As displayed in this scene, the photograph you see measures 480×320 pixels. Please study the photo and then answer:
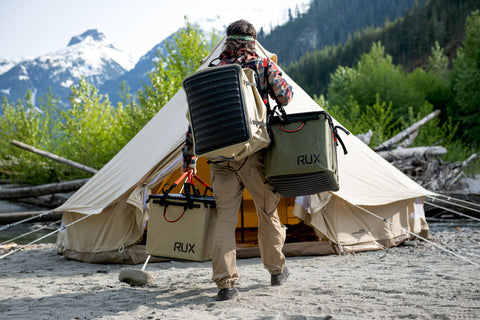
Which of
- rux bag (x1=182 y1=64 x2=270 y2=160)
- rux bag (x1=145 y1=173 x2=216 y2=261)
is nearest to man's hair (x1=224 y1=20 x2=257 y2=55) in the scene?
rux bag (x1=182 y1=64 x2=270 y2=160)

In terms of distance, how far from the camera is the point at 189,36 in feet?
62.2

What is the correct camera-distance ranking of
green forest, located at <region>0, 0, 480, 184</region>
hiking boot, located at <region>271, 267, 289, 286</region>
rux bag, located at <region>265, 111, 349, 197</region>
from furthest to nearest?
green forest, located at <region>0, 0, 480, 184</region>
hiking boot, located at <region>271, 267, 289, 286</region>
rux bag, located at <region>265, 111, 349, 197</region>

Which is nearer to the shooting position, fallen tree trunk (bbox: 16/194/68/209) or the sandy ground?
the sandy ground

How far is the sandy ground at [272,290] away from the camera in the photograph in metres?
2.54

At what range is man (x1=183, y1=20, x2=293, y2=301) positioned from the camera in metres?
2.84

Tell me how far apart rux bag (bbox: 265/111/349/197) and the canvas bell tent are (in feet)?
5.99

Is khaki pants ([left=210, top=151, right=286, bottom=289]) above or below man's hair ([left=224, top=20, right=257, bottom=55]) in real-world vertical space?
below

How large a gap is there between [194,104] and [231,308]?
3.97ft

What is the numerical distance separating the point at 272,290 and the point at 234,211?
0.62m

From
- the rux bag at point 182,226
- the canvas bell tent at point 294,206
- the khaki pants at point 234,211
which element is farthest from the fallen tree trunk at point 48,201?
the khaki pants at point 234,211

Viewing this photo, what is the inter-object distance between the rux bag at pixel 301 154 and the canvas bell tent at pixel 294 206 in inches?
71.8

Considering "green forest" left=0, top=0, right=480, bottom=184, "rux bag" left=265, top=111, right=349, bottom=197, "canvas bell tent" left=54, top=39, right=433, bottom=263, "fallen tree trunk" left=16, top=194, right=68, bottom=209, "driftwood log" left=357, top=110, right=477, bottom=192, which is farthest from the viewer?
"green forest" left=0, top=0, right=480, bottom=184

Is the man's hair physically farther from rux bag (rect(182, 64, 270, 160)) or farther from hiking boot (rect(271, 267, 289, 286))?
hiking boot (rect(271, 267, 289, 286))

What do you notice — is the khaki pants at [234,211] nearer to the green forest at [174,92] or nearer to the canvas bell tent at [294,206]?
the canvas bell tent at [294,206]
